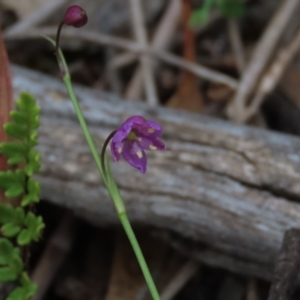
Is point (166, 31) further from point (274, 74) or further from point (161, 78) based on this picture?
point (274, 74)

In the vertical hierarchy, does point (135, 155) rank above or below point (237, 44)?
below

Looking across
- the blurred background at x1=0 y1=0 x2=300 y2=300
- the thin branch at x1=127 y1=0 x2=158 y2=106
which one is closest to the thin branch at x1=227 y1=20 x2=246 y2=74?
the blurred background at x1=0 y1=0 x2=300 y2=300

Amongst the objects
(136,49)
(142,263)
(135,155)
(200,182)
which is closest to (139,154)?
(135,155)

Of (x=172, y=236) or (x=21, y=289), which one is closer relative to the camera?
(x=21, y=289)

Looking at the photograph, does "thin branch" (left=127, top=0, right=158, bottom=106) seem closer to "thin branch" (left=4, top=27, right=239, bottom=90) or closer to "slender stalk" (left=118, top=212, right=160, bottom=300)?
"thin branch" (left=4, top=27, right=239, bottom=90)

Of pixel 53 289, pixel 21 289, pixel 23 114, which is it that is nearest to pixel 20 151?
pixel 23 114

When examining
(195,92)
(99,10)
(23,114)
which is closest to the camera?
(23,114)

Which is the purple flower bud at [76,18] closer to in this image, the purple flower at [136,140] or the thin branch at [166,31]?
the purple flower at [136,140]

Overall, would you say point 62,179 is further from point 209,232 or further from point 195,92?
point 195,92
